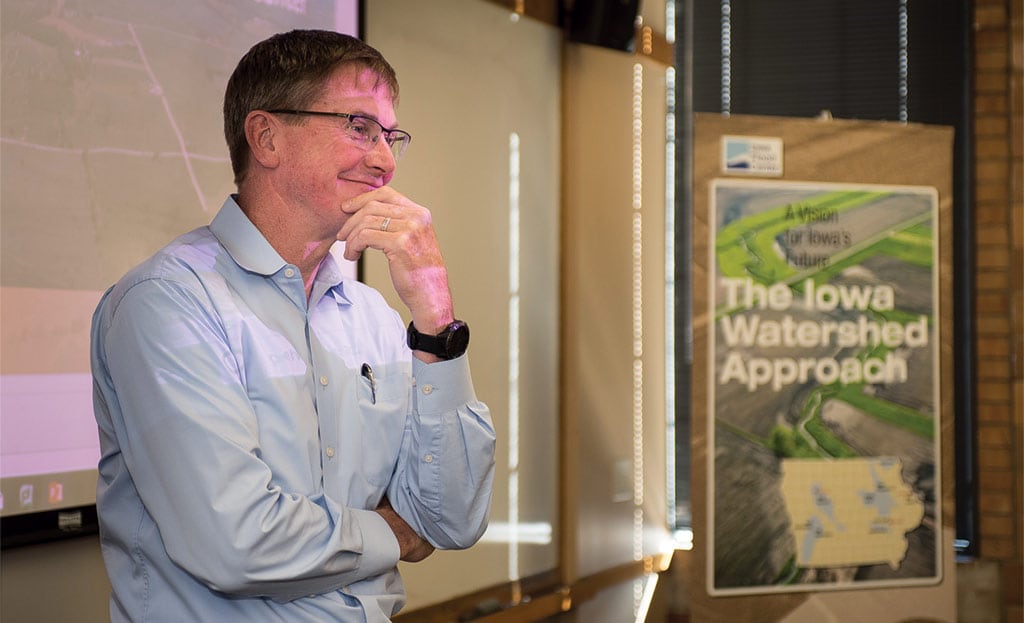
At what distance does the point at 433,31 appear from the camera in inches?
130

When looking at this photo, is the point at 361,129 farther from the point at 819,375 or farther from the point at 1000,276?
the point at 1000,276

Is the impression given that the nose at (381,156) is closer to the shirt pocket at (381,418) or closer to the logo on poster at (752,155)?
the shirt pocket at (381,418)

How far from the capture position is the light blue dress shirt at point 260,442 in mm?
1455

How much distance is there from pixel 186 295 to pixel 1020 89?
411 centimetres

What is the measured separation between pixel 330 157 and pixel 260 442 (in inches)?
18.0

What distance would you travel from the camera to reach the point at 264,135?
5.70 feet

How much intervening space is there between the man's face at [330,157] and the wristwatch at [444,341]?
22 centimetres

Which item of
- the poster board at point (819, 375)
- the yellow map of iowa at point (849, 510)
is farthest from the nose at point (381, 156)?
the yellow map of iowa at point (849, 510)

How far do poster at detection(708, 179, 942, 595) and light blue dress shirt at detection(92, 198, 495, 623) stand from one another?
6.64 feet

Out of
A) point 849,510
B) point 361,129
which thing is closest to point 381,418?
point 361,129

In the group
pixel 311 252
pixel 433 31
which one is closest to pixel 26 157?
pixel 311 252

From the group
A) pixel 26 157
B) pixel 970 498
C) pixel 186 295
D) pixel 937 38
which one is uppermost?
pixel 937 38

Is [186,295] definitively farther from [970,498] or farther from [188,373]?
[970,498]

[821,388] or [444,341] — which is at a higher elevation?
[444,341]
